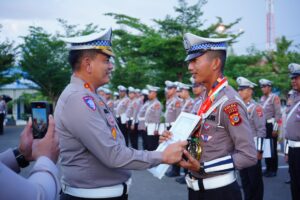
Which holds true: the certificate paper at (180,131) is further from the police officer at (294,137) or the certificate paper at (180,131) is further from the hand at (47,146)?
the police officer at (294,137)

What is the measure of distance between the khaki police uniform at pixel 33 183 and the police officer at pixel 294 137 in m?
4.14

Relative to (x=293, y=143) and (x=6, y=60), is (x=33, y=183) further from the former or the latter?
(x=6, y=60)

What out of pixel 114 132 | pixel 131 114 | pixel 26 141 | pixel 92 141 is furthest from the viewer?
pixel 131 114

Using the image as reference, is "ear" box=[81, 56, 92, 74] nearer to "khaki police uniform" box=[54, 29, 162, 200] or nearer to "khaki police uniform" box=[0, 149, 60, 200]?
"khaki police uniform" box=[54, 29, 162, 200]

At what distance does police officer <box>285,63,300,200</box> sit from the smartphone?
4.04 meters

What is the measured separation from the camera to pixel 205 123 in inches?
101

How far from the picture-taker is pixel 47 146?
147 cm

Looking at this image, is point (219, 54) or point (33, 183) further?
point (219, 54)

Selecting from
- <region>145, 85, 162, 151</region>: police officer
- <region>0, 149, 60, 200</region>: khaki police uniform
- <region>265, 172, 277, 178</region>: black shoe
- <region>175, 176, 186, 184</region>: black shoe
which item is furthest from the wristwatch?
<region>145, 85, 162, 151</region>: police officer

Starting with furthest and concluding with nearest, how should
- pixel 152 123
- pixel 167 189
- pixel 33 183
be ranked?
pixel 152 123, pixel 167 189, pixel 33 183

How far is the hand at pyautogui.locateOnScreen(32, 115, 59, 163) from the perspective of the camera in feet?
4.74

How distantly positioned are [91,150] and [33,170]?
32.3 inches

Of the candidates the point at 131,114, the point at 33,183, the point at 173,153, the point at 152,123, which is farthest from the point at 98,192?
the point at 131,114

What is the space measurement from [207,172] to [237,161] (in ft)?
0.82
